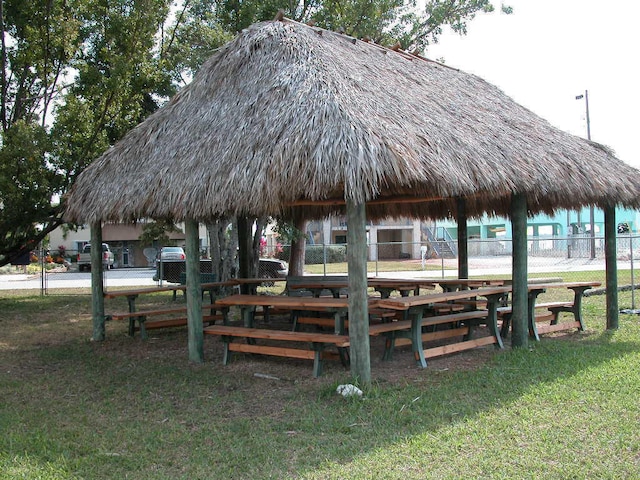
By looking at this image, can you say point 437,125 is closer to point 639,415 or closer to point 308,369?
point 308,369

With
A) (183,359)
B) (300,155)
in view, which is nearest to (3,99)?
(183,359)

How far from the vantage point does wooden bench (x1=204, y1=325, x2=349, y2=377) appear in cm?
752

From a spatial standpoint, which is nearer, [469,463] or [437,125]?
[469,463]

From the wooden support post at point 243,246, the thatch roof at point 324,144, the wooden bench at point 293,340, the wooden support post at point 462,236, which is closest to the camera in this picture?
the thatch roof at point 324,144

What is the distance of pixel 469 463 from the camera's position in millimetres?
4840

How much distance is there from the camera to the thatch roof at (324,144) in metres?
6.92

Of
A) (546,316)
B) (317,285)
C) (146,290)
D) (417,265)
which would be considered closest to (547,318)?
(546,316)

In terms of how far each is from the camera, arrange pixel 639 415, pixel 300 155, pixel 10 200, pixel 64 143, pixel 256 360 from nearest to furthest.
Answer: pixel 639 415
pixel 300 155
pixel 256 360
pixel 10 200
pixel 64 143

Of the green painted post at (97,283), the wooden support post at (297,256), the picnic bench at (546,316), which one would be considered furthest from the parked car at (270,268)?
the picnic bench at (546,316)

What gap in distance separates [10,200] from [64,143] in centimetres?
176

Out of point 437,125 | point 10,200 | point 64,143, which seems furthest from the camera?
point 64,143

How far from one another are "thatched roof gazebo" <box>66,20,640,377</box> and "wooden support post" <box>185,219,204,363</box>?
28 centimetres

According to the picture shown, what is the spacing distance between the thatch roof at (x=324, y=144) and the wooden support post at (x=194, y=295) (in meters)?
0.58

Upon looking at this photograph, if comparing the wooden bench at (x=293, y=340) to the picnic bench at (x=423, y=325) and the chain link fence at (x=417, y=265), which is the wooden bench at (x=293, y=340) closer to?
the picnic bench at (x=423, y=325)
